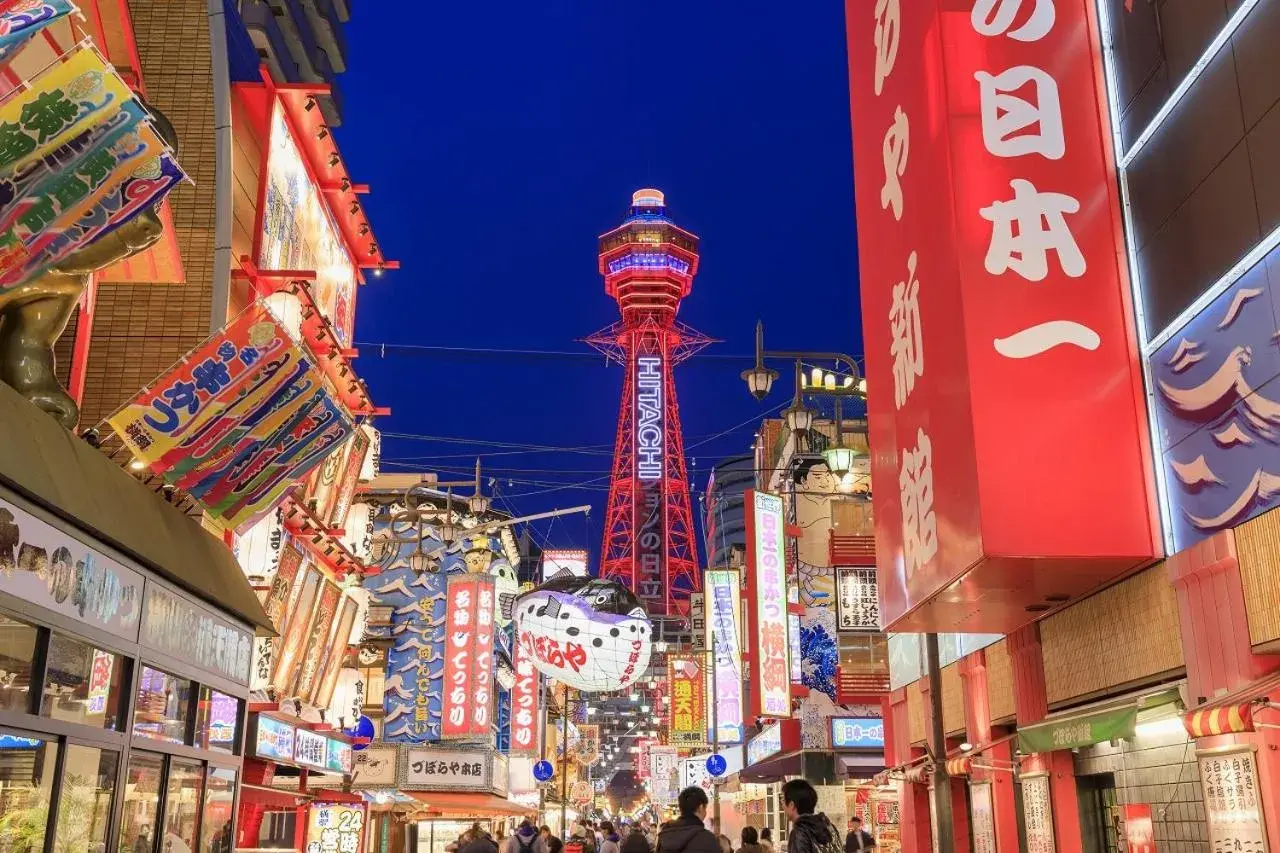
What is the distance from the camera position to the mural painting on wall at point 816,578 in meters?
32.3

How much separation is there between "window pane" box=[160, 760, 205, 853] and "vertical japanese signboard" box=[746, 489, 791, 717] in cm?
1896

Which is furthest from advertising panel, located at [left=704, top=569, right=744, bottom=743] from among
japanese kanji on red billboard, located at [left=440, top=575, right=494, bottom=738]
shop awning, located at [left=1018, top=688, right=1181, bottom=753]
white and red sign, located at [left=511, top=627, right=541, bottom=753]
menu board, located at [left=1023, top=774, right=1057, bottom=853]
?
shop awning, located at [left=1018, top=688, right=1181, bottom=753]

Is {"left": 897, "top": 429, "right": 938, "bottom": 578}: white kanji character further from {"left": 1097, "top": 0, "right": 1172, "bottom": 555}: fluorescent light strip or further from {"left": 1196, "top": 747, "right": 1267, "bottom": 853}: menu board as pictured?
{"left": 1196, "top": 747, "right": 1267, "bottom": 853}: menu board

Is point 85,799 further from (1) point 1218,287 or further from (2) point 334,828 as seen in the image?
(2) point 334,828

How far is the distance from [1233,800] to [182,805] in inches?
370

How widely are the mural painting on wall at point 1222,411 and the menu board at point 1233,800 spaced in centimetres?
169

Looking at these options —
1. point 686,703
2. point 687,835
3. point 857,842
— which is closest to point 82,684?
point 687,835

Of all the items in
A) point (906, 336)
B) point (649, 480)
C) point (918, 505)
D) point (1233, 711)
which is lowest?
point (1233, 711)

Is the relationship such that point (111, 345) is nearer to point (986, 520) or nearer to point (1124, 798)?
point (986, 520)

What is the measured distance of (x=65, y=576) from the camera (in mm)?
8148

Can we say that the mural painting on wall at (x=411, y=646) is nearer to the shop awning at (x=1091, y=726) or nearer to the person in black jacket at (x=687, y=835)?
A: the shop awning at (x=1091, y=726)

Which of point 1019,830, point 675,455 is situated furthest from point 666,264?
point 1019,830

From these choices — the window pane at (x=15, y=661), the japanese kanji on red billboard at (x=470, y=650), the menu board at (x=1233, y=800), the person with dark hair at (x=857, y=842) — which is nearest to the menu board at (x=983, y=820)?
the person with dark hair at (x=857, y=842)

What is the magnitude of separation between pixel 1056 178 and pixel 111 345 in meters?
10.2
